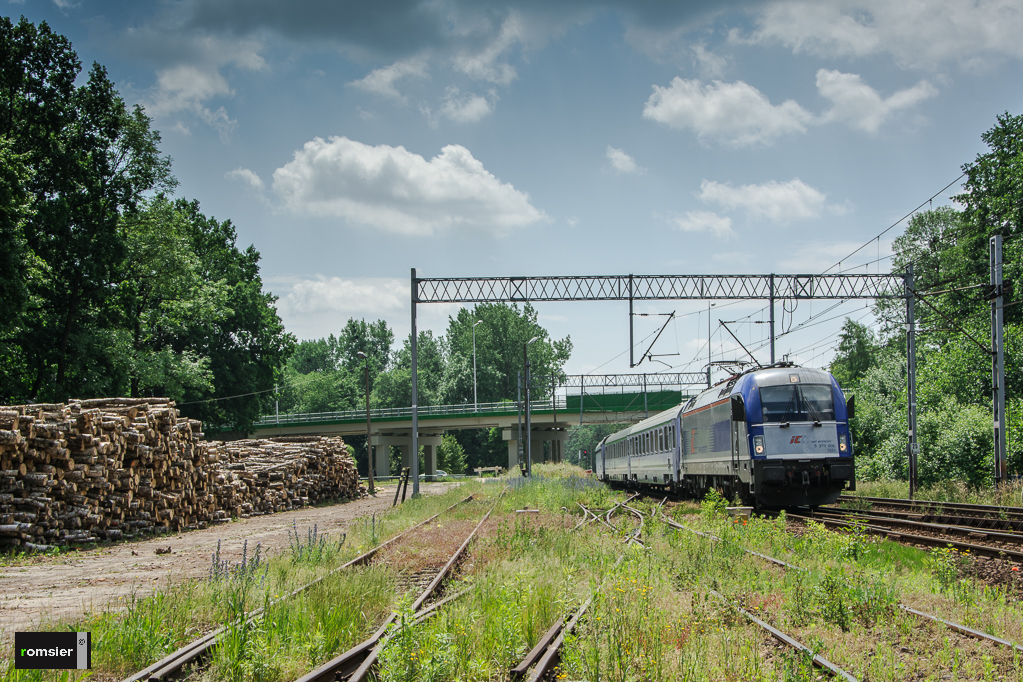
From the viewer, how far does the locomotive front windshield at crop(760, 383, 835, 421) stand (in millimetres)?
17047

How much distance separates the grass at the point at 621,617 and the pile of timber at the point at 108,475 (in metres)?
7.20

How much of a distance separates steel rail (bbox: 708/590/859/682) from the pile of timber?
1323cm

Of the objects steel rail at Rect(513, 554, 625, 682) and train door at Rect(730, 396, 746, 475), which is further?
train door at Rect(730, 396, 746, 475)

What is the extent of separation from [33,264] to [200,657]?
988 inches

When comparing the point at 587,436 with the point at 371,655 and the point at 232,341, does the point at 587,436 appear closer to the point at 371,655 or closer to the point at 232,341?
the point at 232,341

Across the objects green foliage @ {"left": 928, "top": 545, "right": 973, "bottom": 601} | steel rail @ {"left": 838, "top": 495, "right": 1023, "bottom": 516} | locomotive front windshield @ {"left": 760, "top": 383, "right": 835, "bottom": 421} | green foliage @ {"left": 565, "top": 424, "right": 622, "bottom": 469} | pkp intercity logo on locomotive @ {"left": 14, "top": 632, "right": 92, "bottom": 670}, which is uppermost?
locomotive front windshield @ {"left": 760, "top": 383, "right": 835, "bottom": 421}

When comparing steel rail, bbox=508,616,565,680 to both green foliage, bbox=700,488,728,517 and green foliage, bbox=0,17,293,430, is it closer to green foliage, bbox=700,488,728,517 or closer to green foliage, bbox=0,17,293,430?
green foliage, bbox=700,488,728,517

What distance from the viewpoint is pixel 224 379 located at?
49.0 meters

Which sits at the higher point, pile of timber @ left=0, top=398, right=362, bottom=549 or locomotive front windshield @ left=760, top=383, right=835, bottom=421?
locomotive front windshield @ left=760, top=383, right=835, bottom=421

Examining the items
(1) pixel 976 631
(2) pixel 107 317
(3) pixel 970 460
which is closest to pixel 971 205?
(3) pixel 970 460

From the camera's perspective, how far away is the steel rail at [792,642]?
17.9 ft

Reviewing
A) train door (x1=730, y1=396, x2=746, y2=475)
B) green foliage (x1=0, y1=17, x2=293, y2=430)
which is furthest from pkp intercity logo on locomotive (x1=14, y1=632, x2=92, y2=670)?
green foliage (x1=0, y1=17, x2=293, y2=430)

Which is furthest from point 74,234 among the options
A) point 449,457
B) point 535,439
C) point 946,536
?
point 449,457

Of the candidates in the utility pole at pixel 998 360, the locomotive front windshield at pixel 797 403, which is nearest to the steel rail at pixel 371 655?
the locomotive front windshield at pixel 797 403
